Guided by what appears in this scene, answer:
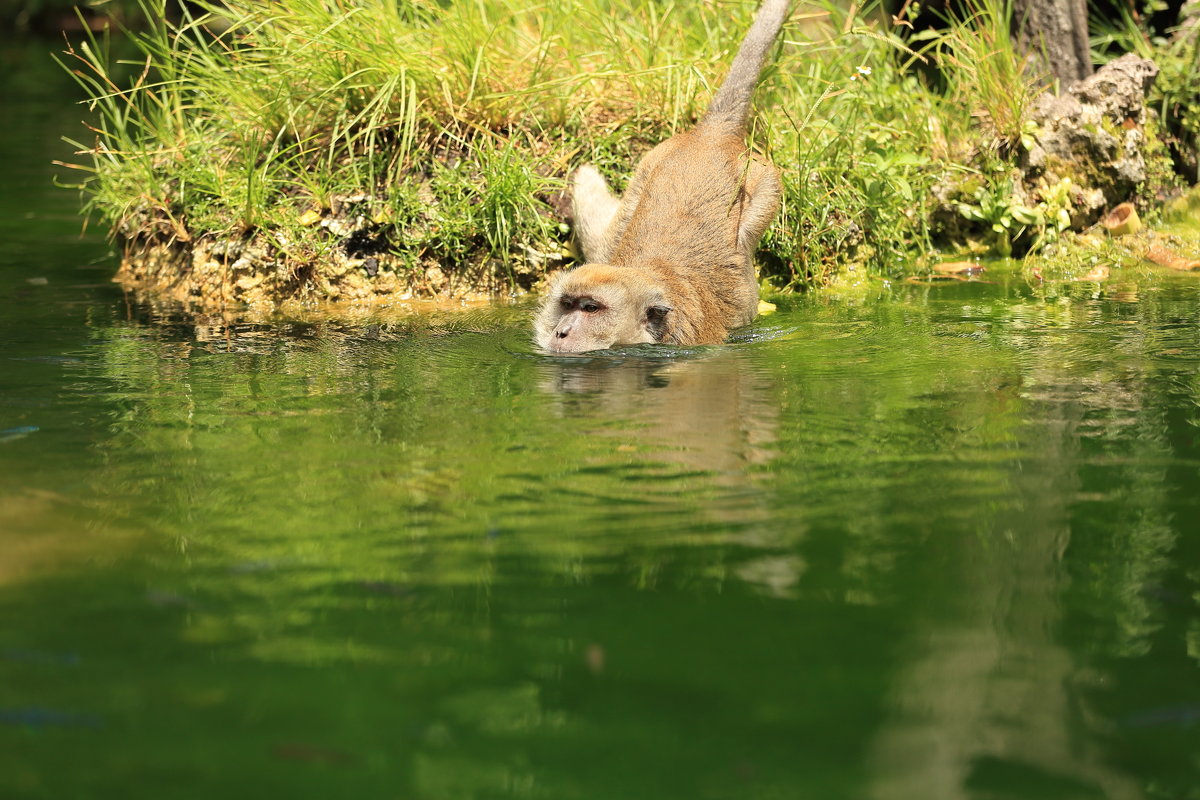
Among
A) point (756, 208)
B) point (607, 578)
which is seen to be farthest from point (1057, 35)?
point (607, 578)

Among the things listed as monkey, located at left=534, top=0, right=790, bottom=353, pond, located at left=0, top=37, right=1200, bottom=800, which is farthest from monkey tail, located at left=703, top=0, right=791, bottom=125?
pond, located at left=0, top=37, right=1200, bottom=800

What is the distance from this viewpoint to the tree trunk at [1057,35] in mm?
9297

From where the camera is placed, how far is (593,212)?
317 inches

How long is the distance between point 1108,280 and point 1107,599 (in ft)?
16.8

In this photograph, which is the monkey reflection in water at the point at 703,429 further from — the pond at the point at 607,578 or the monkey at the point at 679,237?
the monkey at the point at 679,237

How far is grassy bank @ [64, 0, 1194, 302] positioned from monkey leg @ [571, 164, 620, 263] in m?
0.23

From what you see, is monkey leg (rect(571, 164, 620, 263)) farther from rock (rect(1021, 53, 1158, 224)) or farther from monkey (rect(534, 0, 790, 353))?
rock (rect(1021, 53, 1158, 224))

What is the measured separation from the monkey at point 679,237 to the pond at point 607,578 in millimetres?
713

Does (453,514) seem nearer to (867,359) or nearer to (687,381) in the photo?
(687,381)

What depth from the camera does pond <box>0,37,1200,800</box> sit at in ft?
8.79

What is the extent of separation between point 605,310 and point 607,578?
3.32 meters

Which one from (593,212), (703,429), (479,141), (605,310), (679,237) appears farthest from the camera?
(479,141)

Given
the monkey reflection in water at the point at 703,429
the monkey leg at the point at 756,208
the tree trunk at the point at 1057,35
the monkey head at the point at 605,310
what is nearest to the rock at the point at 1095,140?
the tree trunk at the point at 1057,35

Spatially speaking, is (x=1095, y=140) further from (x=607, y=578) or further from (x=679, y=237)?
(x=607, y=578)
